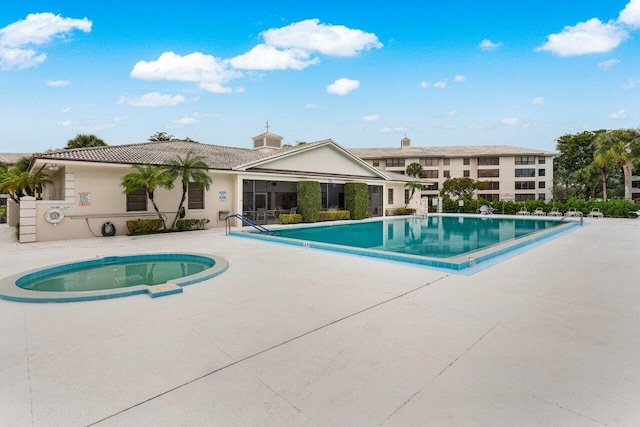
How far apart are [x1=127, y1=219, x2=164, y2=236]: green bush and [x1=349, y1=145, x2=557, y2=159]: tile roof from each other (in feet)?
144

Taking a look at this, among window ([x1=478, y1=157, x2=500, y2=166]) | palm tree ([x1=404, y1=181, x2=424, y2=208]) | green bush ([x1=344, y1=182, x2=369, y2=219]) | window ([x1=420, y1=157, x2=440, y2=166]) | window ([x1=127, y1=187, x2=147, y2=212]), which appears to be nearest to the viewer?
window ([x1=127, y1=187, x2=147, y2=212])

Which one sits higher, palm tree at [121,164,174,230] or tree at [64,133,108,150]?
tree at [64,133,108,150]

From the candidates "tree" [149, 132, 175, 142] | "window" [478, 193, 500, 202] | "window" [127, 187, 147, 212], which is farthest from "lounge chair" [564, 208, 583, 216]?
"tree" [149, 132, 175, 142]

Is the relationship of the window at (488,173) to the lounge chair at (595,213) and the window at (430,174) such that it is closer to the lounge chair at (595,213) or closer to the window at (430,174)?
the window at (430,174)

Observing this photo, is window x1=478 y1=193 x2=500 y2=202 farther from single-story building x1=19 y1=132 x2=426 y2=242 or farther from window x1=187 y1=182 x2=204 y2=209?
window x1=187 y1=182 x2=204 y2=209

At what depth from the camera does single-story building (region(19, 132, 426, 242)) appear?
14.7 m

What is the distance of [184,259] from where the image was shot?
10859mm

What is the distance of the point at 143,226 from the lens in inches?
642

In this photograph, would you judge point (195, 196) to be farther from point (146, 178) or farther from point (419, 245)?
point (419, 245)

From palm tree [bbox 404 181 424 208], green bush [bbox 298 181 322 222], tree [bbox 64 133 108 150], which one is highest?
tree [bbox 64 133 108 150]

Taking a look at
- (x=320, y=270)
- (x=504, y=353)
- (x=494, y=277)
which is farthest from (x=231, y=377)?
(x=494, y=277)

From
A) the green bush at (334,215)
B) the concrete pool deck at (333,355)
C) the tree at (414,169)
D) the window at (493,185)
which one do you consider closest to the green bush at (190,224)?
the green bush at (334,215)

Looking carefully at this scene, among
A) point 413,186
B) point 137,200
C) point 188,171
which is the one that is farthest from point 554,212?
point 137,200

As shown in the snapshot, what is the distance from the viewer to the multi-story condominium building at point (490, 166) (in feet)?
175
